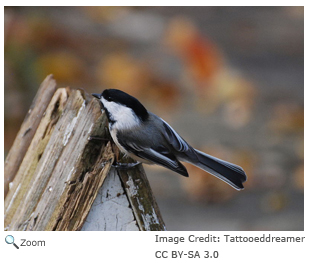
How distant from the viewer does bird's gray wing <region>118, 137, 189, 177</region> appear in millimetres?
1351

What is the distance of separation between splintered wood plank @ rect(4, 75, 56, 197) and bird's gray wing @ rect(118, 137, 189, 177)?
0.40m

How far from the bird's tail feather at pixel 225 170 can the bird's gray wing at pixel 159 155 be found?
A: 0.14 meters

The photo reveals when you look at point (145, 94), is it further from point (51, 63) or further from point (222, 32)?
point (222, 32)

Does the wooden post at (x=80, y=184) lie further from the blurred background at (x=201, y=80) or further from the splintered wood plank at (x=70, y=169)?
the blurred background at (x=201, y=80)

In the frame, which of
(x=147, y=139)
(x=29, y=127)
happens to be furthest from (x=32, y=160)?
(x=147, y=139)

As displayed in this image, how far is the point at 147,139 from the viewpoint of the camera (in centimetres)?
142

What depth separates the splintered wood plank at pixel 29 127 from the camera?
1.55 meters

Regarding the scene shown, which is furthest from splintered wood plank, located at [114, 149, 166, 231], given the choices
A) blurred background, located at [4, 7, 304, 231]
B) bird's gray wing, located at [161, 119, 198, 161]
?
blurred background, located at [4, 7, 304, 231]

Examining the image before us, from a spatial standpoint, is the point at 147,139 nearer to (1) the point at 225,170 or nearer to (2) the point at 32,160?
(1) the point at 225,170
